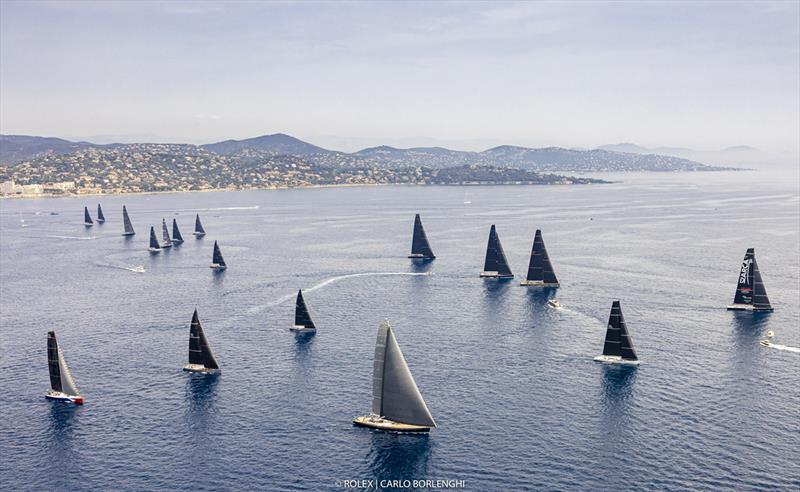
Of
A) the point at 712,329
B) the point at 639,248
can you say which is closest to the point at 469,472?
the point at 712,329

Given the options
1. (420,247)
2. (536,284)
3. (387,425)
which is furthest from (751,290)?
(420,247)

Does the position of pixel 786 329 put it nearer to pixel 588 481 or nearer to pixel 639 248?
pixel 588 481

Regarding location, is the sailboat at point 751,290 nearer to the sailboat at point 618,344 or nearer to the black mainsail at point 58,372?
the sailboat at point 618,344

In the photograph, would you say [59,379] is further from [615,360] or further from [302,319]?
[615,360]

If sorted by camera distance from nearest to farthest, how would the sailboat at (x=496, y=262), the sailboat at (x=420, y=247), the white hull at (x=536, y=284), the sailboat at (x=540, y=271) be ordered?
the sailboat at (x=540, y=271)
the white hull at (x=536, y=284)
the sailboat at (x=496, y=262)
the sailboat at (x=420, y=247)

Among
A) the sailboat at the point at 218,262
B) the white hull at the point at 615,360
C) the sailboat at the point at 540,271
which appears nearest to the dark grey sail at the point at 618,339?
the white hull at the point at 615,360
